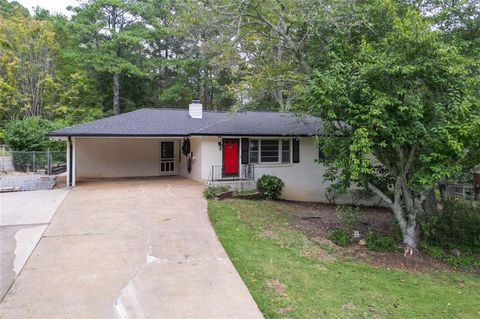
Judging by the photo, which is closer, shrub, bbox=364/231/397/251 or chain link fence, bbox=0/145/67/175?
shrub, bbox=364/231/397/251

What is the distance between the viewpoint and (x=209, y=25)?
444 inches

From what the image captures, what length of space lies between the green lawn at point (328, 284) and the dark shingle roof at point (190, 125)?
6.14 m

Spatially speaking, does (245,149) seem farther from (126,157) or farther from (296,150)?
(126,157)

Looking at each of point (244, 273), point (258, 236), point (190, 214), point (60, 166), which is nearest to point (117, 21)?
point (60, 166)

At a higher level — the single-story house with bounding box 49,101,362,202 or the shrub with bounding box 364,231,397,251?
the single-story house with bounding box 49,101,362,202

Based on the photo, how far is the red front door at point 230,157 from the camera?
13945 mm

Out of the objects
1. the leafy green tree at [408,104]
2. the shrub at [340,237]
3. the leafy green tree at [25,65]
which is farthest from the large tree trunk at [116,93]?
the shrub at [340,237]

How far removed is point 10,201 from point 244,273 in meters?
8.77

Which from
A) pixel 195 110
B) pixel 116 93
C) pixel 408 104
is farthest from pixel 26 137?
pixel 408 104

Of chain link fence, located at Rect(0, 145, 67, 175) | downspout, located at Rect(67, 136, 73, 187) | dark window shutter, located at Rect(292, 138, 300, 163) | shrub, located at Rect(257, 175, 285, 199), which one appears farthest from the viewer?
chain link fence, located at Rect(0, 145, 67, 175)

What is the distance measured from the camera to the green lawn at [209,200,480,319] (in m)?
4.88

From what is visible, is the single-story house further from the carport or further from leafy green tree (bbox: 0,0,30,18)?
leafy green tree (bbox: 0,0,30,18)

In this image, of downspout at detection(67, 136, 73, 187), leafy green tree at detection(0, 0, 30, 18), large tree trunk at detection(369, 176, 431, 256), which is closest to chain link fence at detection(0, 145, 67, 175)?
downspout at detection(67, 136, 73, 187)

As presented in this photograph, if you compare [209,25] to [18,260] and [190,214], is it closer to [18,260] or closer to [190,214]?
[190,214]
